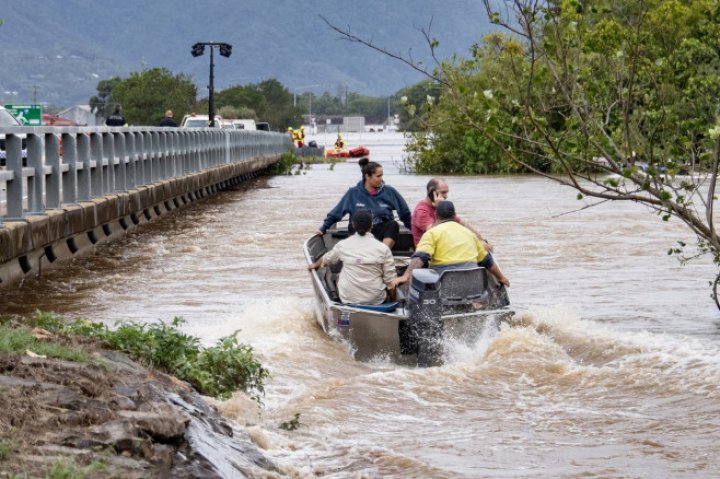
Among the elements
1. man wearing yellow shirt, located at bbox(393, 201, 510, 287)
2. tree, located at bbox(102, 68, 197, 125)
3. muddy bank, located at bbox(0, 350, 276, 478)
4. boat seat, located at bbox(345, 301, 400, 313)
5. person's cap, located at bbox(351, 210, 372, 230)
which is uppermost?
tree, located at bbox(102, 68, 197, 125)

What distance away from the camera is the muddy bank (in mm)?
6082

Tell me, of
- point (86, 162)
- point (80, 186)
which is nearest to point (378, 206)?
point (86, 162)

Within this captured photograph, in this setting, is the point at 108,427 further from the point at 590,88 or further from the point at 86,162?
the point at 86,162

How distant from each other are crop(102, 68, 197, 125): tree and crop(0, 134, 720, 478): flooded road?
7446 centimetres

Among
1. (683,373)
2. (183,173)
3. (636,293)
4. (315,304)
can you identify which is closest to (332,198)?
(183,173)

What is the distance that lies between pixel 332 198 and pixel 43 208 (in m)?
22.3

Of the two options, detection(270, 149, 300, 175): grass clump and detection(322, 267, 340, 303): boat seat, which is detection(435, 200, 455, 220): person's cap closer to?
detection(322, 267, 340, 303): boat seat

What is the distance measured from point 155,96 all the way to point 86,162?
275ft

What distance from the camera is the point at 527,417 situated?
994 centimetres

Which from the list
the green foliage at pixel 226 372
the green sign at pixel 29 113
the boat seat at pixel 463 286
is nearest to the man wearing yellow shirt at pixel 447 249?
the boat seat at pixel 463 286

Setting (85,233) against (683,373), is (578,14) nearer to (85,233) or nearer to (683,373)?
(683,373)

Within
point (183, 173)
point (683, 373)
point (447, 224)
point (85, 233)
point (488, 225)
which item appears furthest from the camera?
point (183, 173)

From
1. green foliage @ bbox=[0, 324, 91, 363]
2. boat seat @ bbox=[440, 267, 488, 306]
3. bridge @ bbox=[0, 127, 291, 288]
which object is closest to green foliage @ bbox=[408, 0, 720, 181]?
boat seat @ bbox=[440, 267, 488, 306]

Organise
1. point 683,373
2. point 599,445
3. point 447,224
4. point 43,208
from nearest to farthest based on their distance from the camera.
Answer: point 599,445 → point 683,373 → point 447,224 → point 43,208
